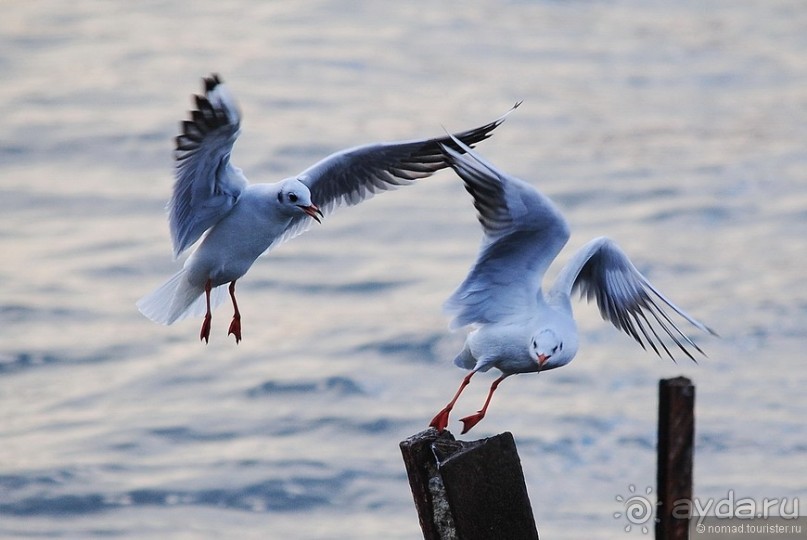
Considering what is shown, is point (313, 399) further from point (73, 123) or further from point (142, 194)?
point (73, 123)

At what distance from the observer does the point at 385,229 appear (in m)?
16.7

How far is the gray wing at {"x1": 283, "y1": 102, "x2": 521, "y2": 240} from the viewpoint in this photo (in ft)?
26.1

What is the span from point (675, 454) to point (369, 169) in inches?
139

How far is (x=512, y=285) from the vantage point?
22.9ft

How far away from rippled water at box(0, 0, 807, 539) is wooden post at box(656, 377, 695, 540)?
5999mm

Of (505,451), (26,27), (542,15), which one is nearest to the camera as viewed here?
(505,451)

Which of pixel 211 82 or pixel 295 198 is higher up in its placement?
pixel 211 82

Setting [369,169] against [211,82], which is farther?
[369,169]

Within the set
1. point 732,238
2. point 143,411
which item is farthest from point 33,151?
point 732,238

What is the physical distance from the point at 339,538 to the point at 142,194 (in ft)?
22.2

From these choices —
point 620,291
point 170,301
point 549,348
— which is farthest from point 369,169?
point 549,348

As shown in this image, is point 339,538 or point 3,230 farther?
point 3,230

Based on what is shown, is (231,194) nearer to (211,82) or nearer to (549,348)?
(211,82)

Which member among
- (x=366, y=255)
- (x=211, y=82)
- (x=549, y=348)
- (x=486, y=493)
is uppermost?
(x=366, y=255)
